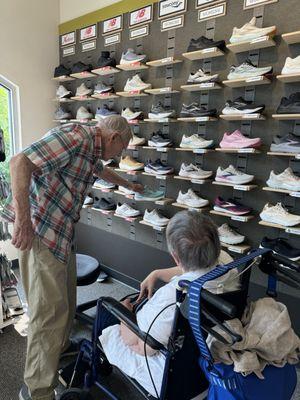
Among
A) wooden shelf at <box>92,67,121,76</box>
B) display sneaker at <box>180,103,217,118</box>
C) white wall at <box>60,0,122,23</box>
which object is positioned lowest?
display sneaker at <box>180,103,217,118</box>

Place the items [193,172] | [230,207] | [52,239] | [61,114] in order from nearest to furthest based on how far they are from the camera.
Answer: [52,239] → [230,207] → [193,172] → [61,114]

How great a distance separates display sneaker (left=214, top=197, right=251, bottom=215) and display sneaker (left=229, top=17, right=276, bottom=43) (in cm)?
126

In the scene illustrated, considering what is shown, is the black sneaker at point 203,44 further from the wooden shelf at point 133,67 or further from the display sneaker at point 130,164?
the display sneaker at point 130,164

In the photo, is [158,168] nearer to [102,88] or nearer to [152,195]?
[152,195]

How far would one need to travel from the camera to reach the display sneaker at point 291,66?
7.07 ft

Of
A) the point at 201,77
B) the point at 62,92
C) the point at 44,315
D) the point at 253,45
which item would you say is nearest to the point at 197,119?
the point at 201,77

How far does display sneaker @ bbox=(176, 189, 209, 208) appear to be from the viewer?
9.25ft

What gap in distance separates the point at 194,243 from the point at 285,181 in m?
1.41

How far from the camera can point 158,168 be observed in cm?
306

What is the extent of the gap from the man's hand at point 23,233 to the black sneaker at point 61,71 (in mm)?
2938

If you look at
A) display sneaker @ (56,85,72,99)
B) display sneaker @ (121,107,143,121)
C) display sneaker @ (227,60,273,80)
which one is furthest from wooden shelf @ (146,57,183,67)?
display sneaker @ (56,85,72,99)

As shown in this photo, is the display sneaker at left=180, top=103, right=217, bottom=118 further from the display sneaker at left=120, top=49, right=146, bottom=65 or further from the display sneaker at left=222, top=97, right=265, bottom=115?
the display sneaker at left=120, top=49, right=146, bottom=65

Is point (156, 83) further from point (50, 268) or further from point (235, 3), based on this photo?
point (50, 268)

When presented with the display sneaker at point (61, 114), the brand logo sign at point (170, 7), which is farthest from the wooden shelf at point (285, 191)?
the display sneaker at point (61, 114)
